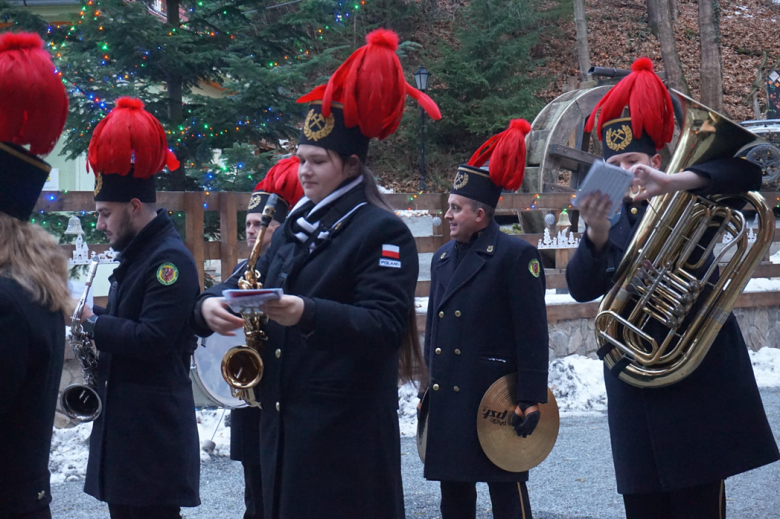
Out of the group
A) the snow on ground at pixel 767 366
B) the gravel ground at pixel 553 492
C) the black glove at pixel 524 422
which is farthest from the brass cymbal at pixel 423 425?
the snow on ground at pixel 767 366

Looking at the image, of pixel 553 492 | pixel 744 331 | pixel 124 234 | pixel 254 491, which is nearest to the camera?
pixel 124 234

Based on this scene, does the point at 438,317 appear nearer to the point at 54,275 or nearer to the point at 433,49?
the point at 54,275

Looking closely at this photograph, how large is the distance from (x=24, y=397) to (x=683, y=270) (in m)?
2.24

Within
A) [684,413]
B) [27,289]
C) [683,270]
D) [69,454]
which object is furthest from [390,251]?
[69,454]

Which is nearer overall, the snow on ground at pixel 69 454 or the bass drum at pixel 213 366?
the bass drum at pixel 213 366

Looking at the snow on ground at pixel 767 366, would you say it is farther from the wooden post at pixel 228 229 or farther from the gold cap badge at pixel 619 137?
the gold cap badge at pixel 619 137

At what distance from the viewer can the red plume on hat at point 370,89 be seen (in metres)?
2.48

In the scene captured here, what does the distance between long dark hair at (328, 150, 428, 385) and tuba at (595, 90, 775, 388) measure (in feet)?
2.65

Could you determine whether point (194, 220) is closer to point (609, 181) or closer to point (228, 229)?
point (228, 229)

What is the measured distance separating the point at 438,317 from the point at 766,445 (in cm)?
158

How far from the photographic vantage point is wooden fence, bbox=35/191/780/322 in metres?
6.23

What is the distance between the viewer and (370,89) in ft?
8.12

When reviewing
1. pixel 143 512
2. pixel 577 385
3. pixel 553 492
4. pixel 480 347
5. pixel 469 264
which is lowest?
pixel 553 492

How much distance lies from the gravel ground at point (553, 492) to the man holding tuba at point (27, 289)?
2639 mm
